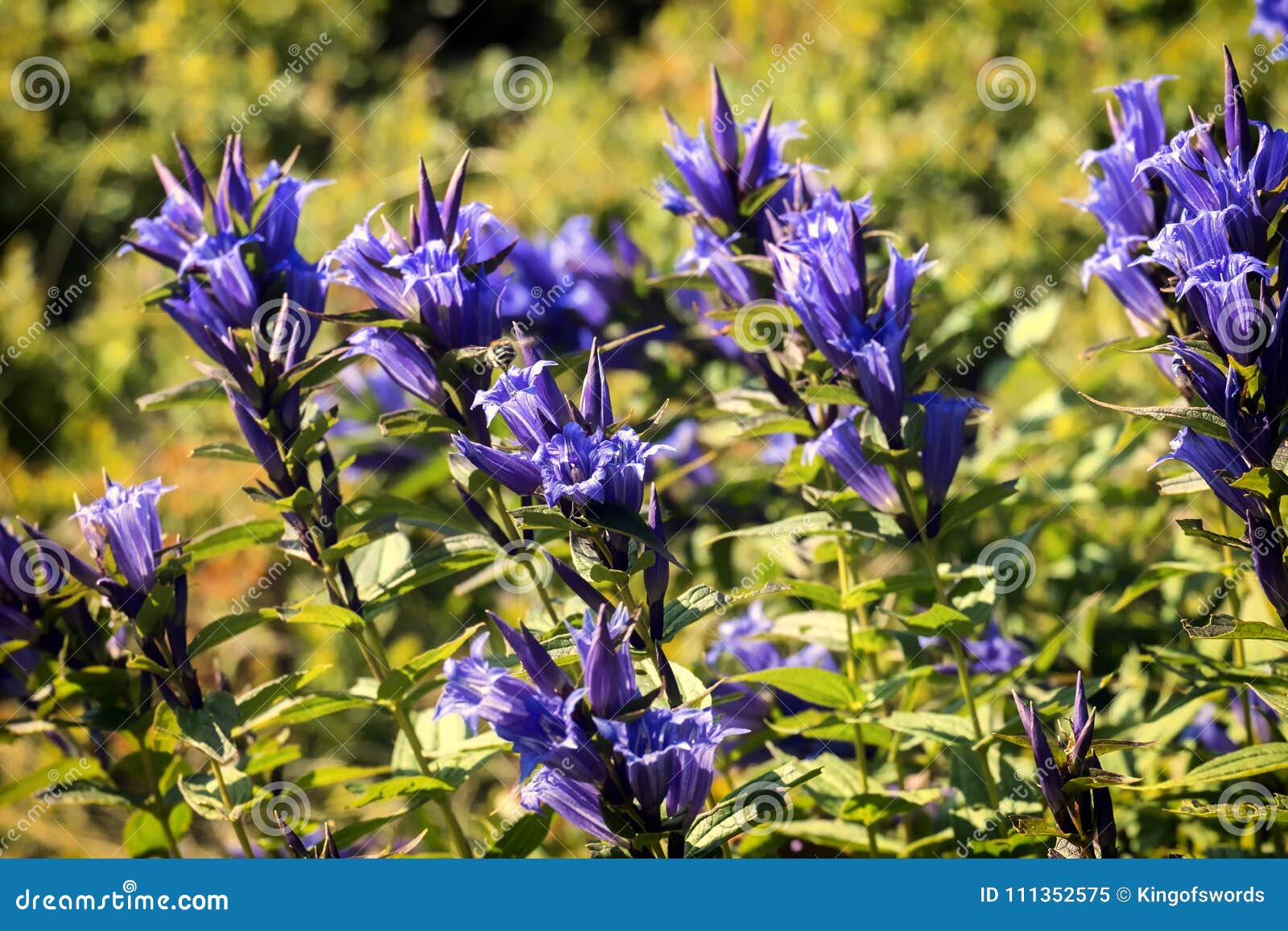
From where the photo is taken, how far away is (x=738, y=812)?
73.1 inches

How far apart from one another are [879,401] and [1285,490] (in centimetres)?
72

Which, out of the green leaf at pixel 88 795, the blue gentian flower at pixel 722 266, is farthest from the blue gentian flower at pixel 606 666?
the green leaf at pixel 88 795

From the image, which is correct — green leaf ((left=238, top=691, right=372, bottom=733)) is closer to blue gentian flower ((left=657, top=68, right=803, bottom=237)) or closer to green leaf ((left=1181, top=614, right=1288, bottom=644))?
blue gentian flower ((left=657, top=68, right=803, bottom=237))

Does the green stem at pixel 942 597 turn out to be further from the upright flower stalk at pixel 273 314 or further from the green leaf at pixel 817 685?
the upright flower stalk at pixel 273 314

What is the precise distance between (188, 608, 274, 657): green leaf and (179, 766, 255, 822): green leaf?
28cm

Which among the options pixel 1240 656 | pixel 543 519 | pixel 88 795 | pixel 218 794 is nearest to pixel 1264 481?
pixel 1240 656

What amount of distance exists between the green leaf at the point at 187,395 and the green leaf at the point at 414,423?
1.44 ft

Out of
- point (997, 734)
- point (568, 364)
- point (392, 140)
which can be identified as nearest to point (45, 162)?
point (392, 140)

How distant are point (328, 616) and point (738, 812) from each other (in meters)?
0.89

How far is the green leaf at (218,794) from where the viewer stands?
2.29 meters

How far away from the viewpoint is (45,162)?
9109 mm

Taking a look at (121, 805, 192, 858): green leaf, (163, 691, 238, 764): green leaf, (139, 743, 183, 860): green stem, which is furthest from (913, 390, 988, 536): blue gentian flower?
(121, 805, 192, 858): green leaf

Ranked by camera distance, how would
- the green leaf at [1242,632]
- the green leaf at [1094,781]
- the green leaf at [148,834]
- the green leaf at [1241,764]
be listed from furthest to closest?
1. the green leaf at [148,834]
2. the green leaf at [1241,764]
3. the green leaf at [1242,632]
4. the green leaf at [1094,781]

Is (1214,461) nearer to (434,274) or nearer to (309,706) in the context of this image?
(434,274)
